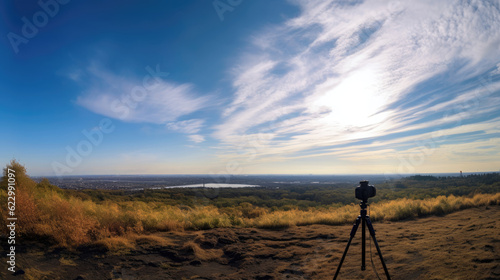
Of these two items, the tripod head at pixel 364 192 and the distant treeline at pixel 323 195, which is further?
the distant treeline at pixel 323 195

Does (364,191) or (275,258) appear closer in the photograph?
(364,191)

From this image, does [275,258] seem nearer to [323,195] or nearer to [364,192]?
[364,192]

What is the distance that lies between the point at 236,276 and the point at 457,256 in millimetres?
4736

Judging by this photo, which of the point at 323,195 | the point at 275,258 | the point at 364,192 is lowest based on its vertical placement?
the point at 323,195

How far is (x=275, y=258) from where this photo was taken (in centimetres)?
672

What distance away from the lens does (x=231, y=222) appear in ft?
36.8

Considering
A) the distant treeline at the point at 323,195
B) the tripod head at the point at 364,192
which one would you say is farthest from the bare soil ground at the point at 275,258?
the distant treeline at the point at 323,195

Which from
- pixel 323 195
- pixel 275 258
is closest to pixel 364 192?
pixel 275 258

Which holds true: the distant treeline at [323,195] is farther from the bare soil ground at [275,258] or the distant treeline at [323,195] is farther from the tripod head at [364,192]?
the tripod head at [364,192]

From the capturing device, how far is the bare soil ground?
4.60 m

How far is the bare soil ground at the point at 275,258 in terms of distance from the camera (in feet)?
15.1

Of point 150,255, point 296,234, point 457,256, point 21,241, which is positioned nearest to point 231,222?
point 296,234

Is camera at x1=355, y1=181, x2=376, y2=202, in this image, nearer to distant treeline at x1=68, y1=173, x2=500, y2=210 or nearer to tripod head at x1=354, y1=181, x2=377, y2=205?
tripod head at x1=354, y1=181, x2=377, y2=205

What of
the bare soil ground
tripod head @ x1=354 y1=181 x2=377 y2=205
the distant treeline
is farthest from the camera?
the distant treeline
